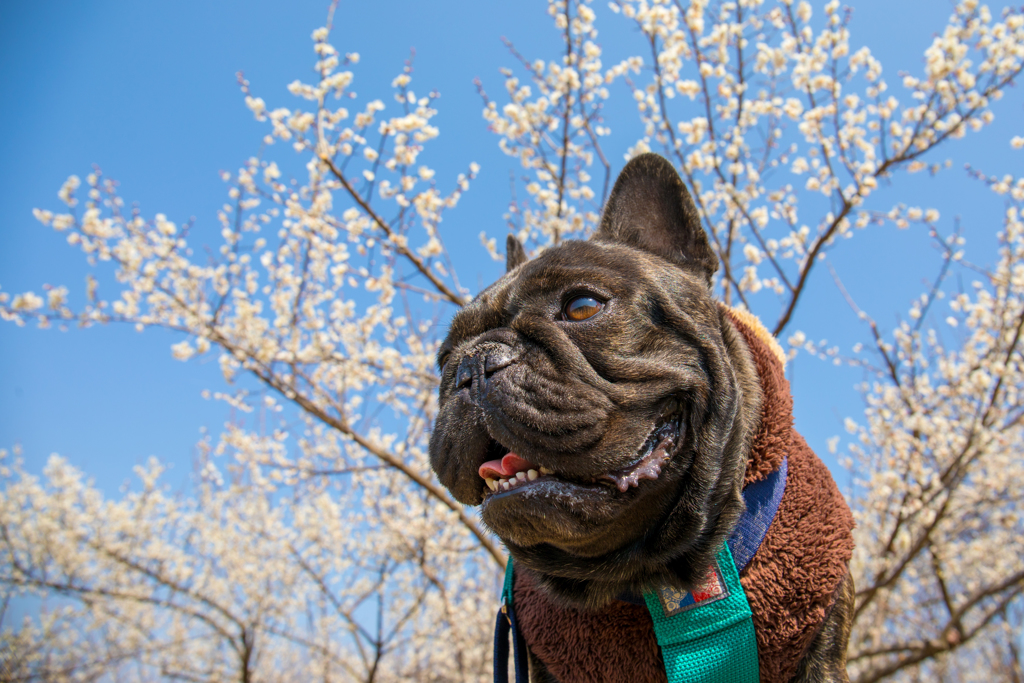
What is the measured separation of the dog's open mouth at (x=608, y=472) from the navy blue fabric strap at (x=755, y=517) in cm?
38

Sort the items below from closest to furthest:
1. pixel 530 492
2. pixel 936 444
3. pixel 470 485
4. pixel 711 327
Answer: pixel 530 492 → pixel 470 485 → pixel 711 327 → pixel 936 444

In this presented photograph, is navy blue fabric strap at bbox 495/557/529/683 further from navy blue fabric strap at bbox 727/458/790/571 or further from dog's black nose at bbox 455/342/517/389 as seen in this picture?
dog's black nose at bbox 455/342/517/389

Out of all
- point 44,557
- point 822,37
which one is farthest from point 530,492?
point 44,557

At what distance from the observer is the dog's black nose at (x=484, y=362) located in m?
1.52

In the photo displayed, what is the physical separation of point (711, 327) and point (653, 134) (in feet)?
18.4

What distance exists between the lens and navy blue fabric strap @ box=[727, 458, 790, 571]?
1.68 m

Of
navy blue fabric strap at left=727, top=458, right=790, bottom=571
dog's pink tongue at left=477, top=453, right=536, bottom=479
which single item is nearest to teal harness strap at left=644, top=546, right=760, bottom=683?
navy blue fabric strap at left=727, top=458, right=790, bottom=571

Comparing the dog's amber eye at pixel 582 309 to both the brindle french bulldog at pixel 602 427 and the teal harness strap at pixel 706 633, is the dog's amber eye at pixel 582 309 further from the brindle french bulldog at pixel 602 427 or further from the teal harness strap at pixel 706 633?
the teal harness strap at pixel 706 633

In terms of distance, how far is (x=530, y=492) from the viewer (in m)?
1.39

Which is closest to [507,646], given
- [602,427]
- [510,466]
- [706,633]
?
[706,633]

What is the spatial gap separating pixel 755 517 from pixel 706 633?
361mm

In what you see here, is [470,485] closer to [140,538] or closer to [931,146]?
[931,146]

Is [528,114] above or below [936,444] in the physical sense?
above

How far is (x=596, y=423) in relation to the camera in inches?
55.9
